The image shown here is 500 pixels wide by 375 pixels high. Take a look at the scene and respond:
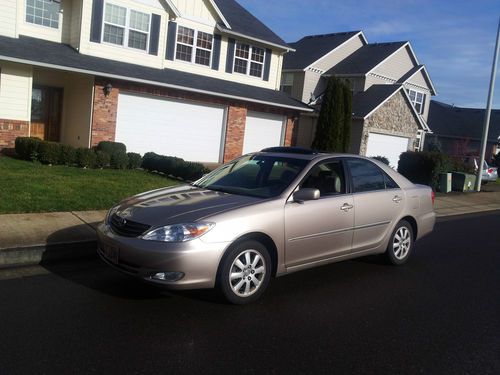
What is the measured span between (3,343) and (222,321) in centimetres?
180

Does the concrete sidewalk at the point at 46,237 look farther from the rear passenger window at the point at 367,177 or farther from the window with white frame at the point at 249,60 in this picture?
the window with white frame at the point at 249,60

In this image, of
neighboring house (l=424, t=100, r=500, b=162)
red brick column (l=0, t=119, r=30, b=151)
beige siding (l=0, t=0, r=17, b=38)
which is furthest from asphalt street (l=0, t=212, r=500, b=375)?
neighboring house (l=424, t=100, r=500, b=162)

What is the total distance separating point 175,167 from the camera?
13891 mm

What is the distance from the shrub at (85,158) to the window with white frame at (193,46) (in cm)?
756

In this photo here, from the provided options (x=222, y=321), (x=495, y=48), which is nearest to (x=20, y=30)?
(x=222, y=321)

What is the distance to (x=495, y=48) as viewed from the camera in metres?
19.6

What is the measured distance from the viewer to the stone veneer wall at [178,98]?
15977mm

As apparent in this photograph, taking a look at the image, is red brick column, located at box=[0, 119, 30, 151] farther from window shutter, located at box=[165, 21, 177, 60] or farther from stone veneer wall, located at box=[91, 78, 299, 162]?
window shutter, located at box=[165, 21, 177, 60]

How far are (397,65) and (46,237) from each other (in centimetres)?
2935

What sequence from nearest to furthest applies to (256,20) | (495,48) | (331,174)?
(331,174), (495,48), (256,20)

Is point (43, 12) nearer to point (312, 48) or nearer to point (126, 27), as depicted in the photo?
point (126, 27)

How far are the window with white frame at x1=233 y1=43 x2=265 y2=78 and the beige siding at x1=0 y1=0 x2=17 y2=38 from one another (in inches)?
357

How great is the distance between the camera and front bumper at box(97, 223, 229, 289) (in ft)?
14.8

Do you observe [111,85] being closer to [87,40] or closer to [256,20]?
[87,40]
